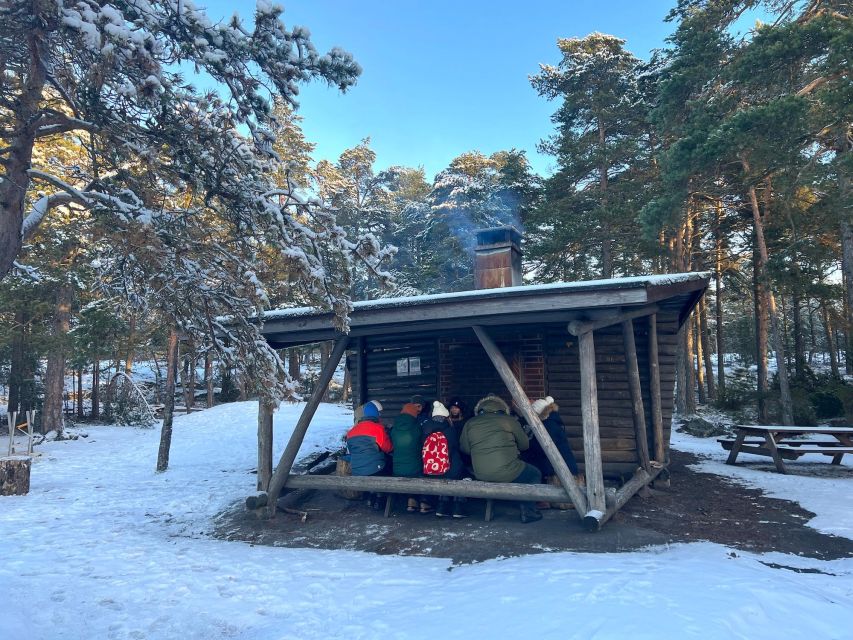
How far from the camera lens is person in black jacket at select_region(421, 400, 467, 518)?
689 centimetres

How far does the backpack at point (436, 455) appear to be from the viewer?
6879mm

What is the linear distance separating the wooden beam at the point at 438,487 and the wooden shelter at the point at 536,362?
14mm

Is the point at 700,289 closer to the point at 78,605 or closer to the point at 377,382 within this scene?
the point at 377,382

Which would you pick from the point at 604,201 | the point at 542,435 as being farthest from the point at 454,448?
the point at 604,201

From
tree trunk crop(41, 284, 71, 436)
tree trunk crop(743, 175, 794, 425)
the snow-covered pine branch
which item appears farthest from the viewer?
tree trunk crop(41, 284, 71, 436)

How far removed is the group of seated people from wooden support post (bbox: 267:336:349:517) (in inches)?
32.7

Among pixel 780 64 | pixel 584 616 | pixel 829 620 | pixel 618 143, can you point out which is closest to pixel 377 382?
pixel 584 616

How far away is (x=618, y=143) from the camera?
19.1 meters

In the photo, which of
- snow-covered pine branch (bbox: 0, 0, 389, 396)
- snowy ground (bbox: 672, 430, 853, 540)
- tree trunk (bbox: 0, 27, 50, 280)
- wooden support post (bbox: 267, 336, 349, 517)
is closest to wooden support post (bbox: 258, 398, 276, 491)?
wooden support post (bbox: 267, 336, 349, 517)

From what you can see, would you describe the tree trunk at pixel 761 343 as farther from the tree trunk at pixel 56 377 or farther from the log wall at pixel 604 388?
the tree trunk at pixel 56 377

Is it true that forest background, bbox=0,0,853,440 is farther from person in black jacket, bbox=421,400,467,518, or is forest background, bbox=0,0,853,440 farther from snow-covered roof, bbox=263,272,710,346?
person in black jacket, bbox=421,400,467,518

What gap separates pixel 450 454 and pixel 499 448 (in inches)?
27.5

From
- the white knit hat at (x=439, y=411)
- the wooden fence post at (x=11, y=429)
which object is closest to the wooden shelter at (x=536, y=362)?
the white knit hat at (x=439, y=411)

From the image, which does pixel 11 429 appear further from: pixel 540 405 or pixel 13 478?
pixel 540 405
